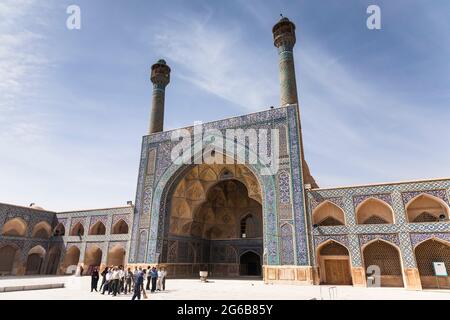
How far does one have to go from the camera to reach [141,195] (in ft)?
58.6

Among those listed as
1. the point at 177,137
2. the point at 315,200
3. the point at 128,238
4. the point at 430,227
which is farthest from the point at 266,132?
the point at 128,238

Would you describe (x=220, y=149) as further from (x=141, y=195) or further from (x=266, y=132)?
(x=141, y=195)

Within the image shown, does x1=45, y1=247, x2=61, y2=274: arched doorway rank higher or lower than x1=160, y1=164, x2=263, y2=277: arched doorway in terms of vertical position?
lower

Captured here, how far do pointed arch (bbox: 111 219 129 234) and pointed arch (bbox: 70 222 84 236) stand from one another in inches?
120

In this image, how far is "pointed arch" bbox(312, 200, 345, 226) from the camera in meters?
13.7

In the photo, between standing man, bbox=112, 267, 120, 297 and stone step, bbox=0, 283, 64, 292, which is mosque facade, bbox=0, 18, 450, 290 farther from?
standing man, bbox=112, 267, 120, 297

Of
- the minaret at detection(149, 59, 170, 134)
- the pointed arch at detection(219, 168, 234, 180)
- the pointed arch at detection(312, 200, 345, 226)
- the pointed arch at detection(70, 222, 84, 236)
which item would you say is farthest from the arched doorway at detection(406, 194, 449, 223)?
the pointed arch at detection(70, 222, 84, 236)

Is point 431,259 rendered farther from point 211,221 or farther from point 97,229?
point 97,229

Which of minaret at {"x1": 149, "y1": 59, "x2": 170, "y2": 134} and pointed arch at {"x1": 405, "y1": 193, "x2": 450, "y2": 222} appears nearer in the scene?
pointed arch at {"x1": 405, "y1": 193, "x2": 450, "y2": 222}

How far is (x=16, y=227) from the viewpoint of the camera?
19.8 meters

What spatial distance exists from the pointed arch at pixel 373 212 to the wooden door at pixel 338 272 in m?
2.04

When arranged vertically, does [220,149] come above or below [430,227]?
above

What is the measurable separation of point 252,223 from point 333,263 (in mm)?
8162
